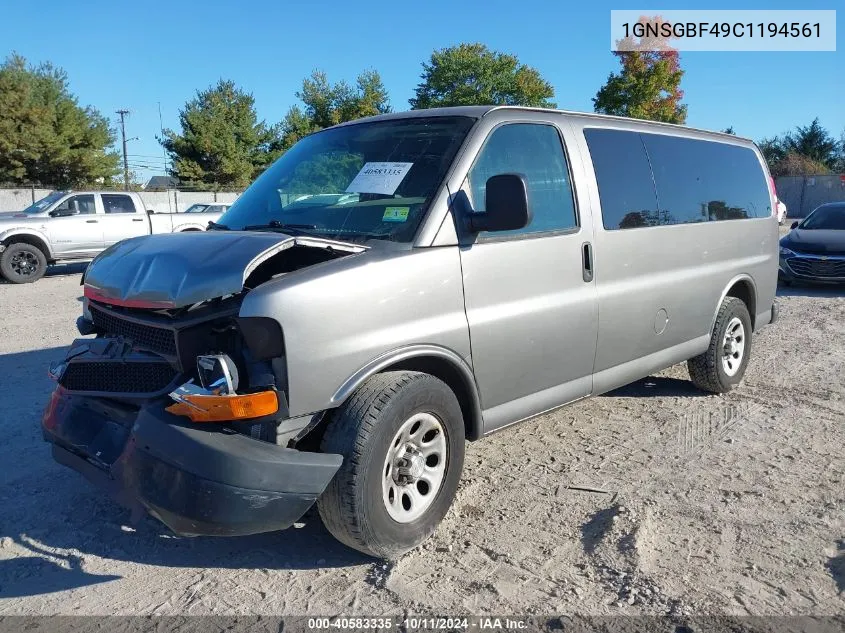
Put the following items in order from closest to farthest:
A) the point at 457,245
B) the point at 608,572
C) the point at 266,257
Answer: the point at 266,257 → the point at 608,572 → the point at 457,245

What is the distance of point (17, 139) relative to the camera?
3375 centimetres

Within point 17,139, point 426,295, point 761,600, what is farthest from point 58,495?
point 17,139

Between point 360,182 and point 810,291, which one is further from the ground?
point 360,182

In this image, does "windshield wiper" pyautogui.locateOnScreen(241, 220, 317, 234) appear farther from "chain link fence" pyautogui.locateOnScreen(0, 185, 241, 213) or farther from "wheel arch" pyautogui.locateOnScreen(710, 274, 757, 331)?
"chain link fence" pyautogui.locateOnScreen(0, 185, 241, 213)

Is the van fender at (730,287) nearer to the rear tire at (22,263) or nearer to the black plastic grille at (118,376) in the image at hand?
the black plastic grille at (118,376)

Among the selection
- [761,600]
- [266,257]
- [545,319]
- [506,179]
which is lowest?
[761,600]

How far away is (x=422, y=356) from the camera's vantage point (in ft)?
10.7

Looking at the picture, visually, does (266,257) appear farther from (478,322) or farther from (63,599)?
(63,599)

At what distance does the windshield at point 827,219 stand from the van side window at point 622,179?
9.64 metres

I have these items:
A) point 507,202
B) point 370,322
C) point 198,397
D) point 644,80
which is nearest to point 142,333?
point 198,397

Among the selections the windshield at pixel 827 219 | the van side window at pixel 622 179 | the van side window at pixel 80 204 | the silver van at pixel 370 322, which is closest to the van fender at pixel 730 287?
the silver van at pixel 370 322

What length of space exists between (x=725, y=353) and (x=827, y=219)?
28.8ft

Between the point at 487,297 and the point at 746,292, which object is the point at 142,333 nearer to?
the point at 487,297

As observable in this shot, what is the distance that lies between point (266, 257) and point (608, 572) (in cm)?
207
